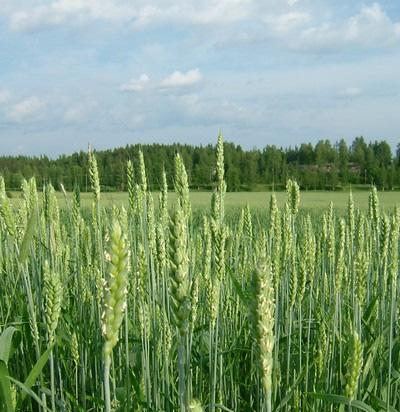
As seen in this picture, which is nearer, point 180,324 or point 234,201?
point 180,324

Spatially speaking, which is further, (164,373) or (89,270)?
(89,270)

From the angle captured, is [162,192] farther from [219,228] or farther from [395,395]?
[395,395]

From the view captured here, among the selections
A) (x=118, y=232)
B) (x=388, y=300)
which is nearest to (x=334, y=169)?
(x=388, y=300)

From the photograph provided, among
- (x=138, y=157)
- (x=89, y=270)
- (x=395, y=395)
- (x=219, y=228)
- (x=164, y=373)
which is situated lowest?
(x=395, y=395)

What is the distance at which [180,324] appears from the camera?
3.44 ft

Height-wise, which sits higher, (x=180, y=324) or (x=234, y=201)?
(x=180, y=324)

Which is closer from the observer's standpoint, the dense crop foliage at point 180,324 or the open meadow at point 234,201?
the dense crop foliage at point 180,324

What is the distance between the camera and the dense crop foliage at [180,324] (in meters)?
1.23

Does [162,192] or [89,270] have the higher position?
[162,192]

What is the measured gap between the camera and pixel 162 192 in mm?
2422

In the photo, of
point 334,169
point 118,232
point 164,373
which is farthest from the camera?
point 334,169

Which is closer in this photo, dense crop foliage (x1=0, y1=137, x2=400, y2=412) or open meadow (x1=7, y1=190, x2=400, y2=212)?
dense crop foliage (x1=0, y1=137, x2=400, y2=412)

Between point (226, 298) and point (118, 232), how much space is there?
6.38 ft

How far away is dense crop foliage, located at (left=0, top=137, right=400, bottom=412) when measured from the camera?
1.23 m
